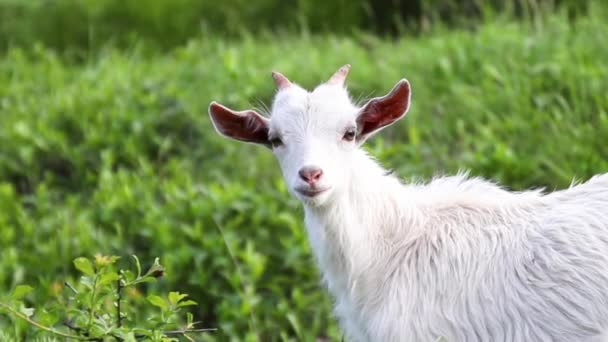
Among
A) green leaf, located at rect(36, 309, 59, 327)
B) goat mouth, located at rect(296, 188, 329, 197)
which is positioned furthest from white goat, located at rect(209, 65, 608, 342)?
green leaf, located at rect(36, 309, 59, 327)

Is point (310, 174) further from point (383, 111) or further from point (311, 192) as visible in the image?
point (383, 111)

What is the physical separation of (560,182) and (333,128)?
2797mm

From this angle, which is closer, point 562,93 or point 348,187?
point 348,187

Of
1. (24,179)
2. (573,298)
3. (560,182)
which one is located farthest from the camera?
(24,179)

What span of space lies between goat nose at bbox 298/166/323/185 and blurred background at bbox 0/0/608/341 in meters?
1.75

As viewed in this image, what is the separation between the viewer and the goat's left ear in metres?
4.59

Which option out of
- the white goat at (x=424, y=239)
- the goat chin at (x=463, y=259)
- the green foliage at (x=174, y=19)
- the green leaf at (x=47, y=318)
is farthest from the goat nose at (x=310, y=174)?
the green foliage at (x=174, y=19)

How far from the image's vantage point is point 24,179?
27.5 feet

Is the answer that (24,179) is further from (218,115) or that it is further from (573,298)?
(573,298)

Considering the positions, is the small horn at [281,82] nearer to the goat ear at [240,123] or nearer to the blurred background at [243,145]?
the goat ear at [240,123]

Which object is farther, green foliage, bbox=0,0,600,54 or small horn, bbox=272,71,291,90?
green foliage, bbox=0,0,600,54

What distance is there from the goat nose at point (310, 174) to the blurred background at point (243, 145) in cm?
175

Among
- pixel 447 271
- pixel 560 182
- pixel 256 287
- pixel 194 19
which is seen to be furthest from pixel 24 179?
pixel 447 271

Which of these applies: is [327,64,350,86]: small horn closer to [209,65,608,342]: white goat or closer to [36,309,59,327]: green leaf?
[209,65,608,342]: white goat
